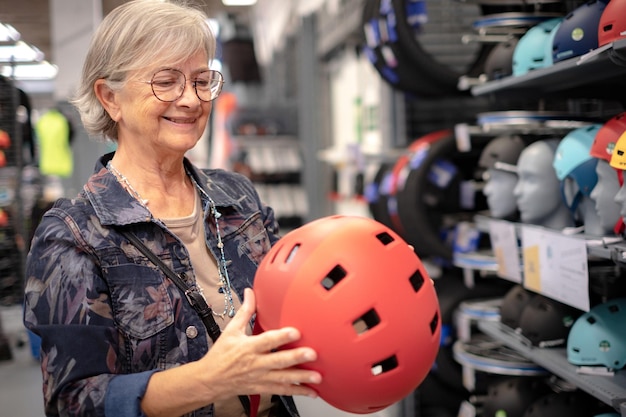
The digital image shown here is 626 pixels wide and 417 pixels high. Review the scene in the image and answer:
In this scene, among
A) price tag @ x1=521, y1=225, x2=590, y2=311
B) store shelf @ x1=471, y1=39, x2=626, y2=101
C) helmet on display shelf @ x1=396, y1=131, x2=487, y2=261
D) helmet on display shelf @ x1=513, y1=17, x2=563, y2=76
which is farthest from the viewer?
helmet on display shelf @ x1=396, y1=131, x2=487, y2=261

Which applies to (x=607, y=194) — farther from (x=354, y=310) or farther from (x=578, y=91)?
(x=354, y=310)

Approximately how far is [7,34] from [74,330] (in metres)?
2.50

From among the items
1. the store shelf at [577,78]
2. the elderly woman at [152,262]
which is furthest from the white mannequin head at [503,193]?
the elderly woman at [152,262]

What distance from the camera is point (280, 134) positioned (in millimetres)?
9062

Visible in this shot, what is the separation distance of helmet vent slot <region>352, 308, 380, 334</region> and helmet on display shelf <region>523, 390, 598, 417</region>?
157 centimetres

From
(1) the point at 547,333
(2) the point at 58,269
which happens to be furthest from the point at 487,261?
(2) the point at 58,269

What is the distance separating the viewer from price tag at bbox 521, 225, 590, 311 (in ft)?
7.81

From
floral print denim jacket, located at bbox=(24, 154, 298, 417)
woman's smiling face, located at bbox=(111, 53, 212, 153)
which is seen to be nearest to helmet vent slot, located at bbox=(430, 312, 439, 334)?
floral print denim jacket, located at bbox=(24, 154, 298, 417)

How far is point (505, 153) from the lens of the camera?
3158 mm

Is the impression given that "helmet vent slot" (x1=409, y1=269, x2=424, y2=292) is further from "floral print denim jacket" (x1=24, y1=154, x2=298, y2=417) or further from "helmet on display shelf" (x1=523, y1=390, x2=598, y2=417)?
"helmet on display shelf" (x1=523, y1=390, x2=598, y2=417)

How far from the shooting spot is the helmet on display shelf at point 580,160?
2.45 metres

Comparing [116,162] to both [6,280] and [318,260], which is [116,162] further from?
[6,280]

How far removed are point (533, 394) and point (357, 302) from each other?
6.22 feet

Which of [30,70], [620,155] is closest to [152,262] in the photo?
[620,155]
